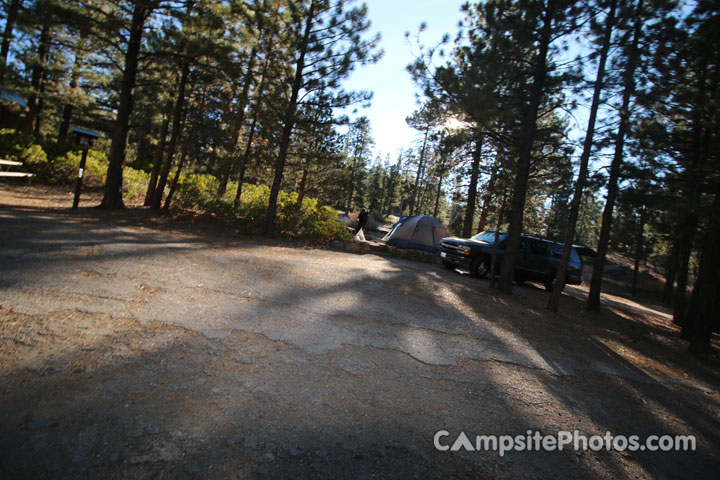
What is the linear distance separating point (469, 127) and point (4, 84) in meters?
22.7

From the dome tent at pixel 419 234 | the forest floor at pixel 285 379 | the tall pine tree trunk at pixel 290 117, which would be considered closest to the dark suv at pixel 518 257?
the dome tent at pixel 419 234

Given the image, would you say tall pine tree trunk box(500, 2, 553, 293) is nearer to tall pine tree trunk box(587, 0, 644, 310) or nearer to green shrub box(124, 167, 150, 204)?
tall pine tree trunk box(587, 0, 644, 310)

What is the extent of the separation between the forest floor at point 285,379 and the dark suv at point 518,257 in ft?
13.9

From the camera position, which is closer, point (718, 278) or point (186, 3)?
point (718, 278)

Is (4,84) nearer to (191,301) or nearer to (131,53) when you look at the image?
(131,53)

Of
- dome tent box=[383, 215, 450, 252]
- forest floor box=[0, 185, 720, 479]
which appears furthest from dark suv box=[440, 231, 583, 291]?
forest floor box=[0, 185, 720, 479]

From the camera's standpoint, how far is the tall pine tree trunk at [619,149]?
7.75 m

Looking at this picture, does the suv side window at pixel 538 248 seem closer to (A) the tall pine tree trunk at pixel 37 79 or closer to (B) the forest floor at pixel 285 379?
(B) the forest floor at pixel 285 379

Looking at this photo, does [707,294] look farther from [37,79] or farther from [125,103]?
[37,79]

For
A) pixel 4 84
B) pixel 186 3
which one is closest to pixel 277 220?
A: pixel 186 3

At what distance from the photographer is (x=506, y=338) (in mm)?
5398

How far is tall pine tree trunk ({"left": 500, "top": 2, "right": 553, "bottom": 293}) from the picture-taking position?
8617mm

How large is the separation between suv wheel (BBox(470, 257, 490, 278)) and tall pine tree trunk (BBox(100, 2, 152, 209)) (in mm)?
12881

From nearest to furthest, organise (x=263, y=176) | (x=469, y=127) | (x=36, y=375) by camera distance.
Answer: (x=36, y=375) < (x=469, y=127) < (x=263, y=176)
